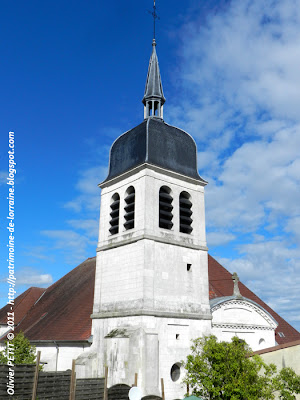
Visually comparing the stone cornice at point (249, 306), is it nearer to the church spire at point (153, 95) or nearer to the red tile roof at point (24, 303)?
→ the church spire at point (153, 95)

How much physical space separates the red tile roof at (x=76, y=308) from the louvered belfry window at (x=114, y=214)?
17.0 ft

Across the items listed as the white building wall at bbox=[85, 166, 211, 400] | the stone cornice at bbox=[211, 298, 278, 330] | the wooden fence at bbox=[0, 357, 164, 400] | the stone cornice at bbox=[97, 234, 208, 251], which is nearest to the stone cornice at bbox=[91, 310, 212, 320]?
the white building wall at bbox=[85, 166, 211, 400]

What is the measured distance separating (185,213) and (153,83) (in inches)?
326

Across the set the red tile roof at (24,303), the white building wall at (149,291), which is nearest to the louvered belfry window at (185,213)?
the white building wall at (149,291)

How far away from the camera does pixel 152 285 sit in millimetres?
18641

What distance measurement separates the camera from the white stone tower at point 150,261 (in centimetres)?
1791

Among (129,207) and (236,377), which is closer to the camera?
(236,377)

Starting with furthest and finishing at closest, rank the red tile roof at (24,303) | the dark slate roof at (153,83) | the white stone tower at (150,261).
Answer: the red tile roof at (24,303) → the dark slate roof at (153,83) → the white stone tower at (150,261)

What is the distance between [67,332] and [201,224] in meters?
9.35

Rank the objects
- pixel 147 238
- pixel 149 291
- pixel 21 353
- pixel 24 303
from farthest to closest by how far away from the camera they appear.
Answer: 1. pixel 24 303
2. pixel 21 353
3. pixel 147 238
4. pixel 149 291

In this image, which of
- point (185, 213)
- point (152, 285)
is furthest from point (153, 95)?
point (152, 285)

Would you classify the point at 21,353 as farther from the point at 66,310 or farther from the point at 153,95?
the point at 153,95

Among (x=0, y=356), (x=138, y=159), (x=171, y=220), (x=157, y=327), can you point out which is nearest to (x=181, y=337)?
(x=157, y=327)

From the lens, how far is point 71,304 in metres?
25.5
